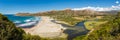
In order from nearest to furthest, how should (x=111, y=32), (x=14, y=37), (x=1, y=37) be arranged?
(x=1, y=37), (x=14, y=37), (x=111, y=32)

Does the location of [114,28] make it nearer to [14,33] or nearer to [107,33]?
[107,33]

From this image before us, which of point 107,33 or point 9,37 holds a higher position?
point 9,37

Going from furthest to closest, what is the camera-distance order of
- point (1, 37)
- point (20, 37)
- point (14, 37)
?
point (20, 37) < point (14, 37) < point (1, 37)

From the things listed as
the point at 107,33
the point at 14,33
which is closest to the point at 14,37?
the point at 14,33

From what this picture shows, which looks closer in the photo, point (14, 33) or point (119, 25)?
point (14, 33)

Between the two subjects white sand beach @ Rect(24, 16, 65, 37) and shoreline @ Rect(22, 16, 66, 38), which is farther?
white sand beach @ Rect(24, 16, 65, 37)

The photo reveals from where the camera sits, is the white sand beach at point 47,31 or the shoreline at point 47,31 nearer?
the shoreline at point 47,31

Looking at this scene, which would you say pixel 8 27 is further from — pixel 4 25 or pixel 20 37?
pixel 20 37

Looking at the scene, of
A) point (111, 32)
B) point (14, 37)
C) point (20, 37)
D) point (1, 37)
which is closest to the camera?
point (1, 37)

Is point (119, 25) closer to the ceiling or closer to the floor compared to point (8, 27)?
closer to the floor
